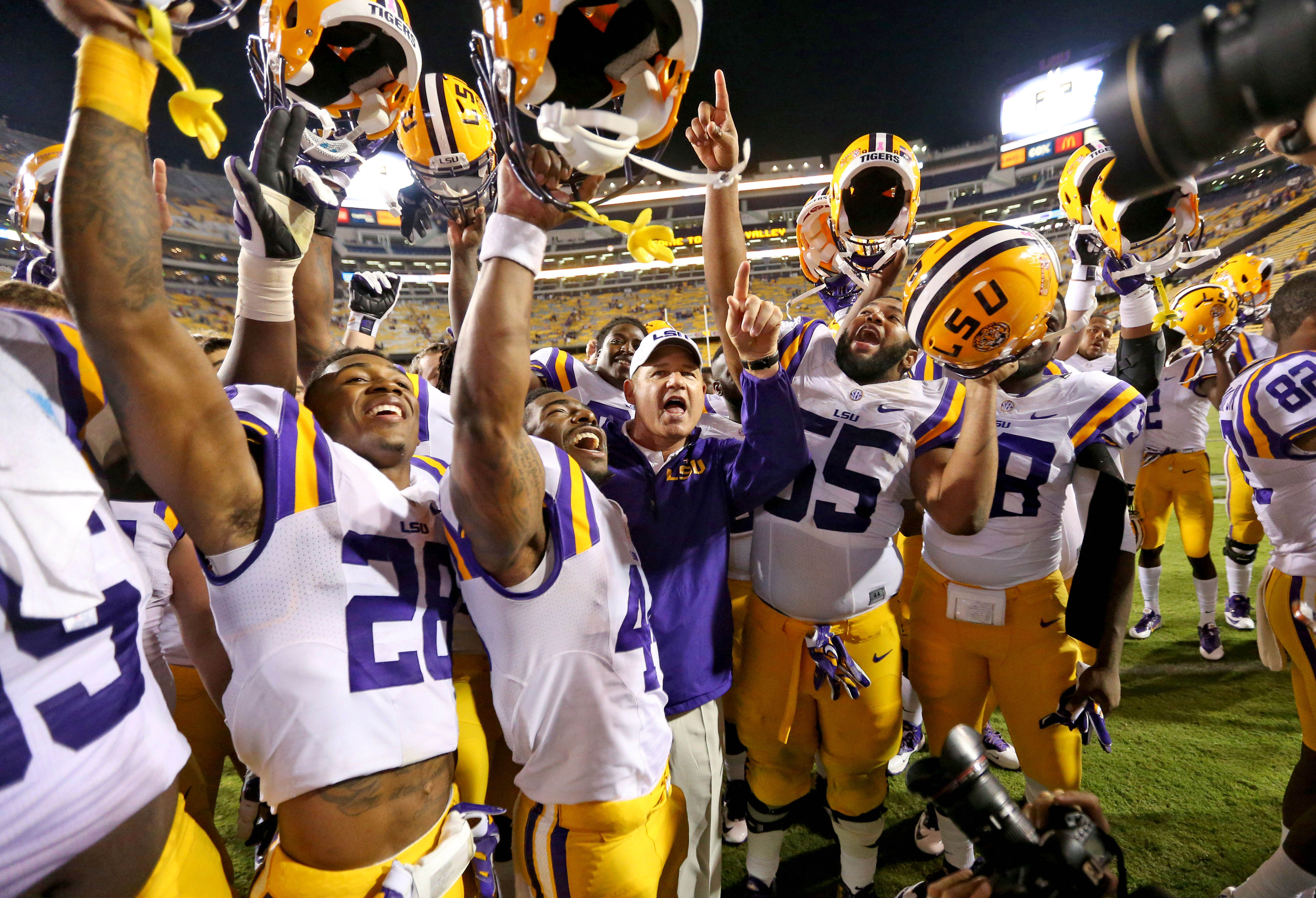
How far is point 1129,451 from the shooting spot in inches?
186

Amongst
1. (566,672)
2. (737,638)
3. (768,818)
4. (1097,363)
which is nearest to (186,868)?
(566,672)

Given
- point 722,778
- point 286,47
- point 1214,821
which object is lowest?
point 1214,821

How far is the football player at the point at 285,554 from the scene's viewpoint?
1.12 m

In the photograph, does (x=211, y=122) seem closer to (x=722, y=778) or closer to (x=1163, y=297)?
(x=722, y=778)

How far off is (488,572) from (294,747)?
2.06 ft

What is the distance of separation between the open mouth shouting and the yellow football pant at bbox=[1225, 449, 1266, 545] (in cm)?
585

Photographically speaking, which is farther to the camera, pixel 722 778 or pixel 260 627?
pixel 722 778

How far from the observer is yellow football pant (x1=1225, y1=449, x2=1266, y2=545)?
5129 mm

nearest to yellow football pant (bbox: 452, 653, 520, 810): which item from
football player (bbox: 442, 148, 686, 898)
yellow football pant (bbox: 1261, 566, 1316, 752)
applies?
football player (bbox: 442, 148, 686, 898)

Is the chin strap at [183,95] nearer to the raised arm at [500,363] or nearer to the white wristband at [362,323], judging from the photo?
the raised arm at [500,363]

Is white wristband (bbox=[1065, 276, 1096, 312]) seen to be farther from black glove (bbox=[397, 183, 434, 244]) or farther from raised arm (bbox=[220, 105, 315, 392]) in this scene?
raised arm (bbox=[220, 105, 315, 392])

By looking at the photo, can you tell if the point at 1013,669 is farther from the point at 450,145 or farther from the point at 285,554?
the point at 450,145

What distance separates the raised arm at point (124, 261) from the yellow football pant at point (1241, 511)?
712cm

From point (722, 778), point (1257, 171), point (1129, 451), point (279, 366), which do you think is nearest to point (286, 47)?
point (279, 366)
